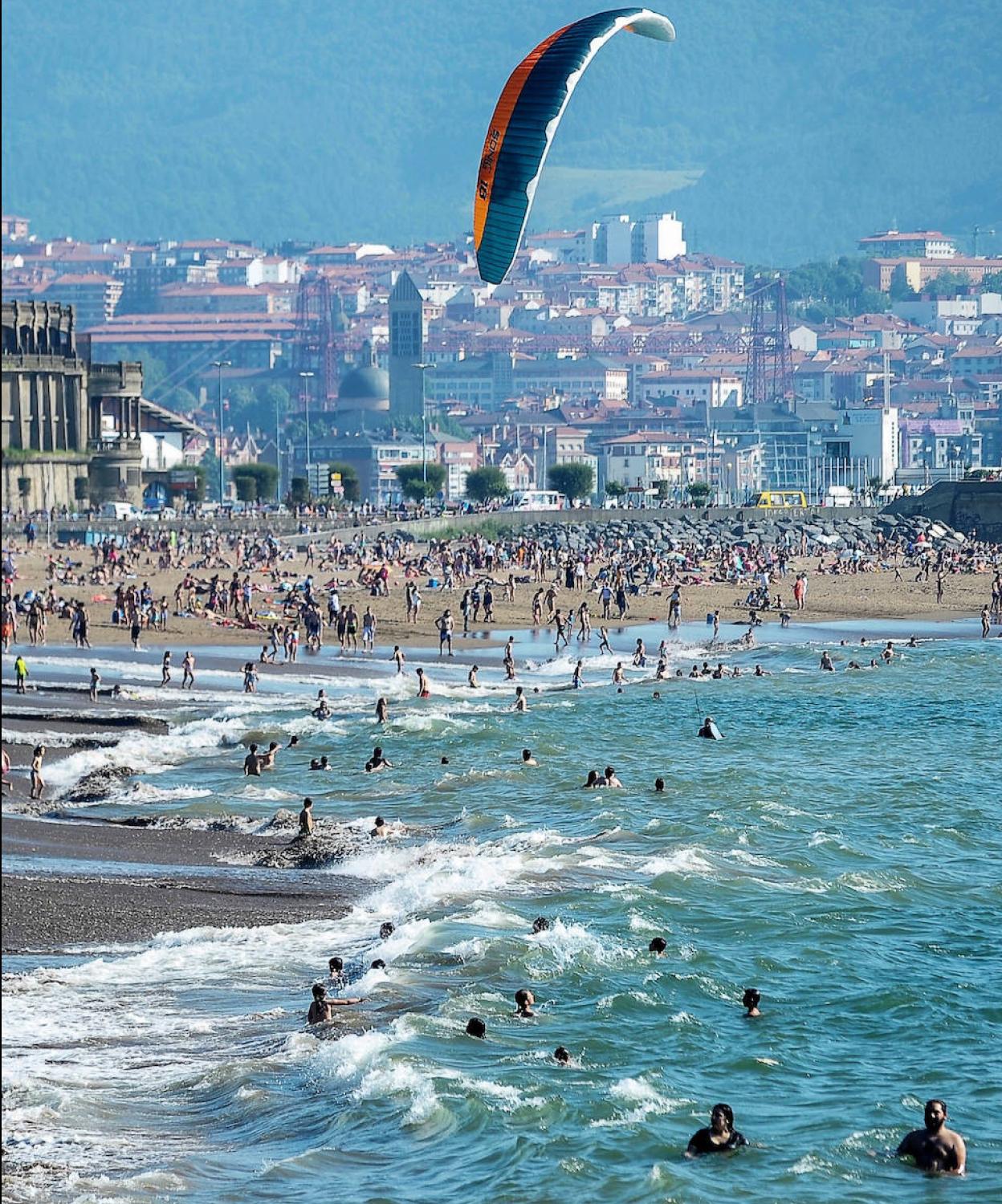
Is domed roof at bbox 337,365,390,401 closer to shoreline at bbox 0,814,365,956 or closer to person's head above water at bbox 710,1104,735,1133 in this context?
shoreline at bbox 0,814,365,956

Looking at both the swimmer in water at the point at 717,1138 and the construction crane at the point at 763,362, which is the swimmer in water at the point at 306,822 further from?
the construction crane at the point at 763,362

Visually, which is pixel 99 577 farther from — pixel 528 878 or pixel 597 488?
pixel 597 488

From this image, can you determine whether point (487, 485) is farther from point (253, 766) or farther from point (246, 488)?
point (253, 766)

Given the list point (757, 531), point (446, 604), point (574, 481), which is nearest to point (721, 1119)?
point (446, 604)

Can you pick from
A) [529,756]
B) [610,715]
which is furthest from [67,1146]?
[610,715]

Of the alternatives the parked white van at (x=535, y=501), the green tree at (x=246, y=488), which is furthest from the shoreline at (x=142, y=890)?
the green tree at (x=246, y=488)

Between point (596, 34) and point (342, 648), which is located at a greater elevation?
point (596, 34)
